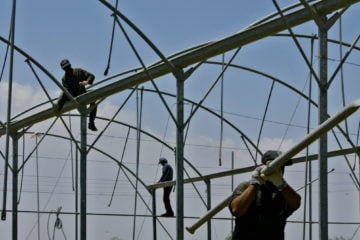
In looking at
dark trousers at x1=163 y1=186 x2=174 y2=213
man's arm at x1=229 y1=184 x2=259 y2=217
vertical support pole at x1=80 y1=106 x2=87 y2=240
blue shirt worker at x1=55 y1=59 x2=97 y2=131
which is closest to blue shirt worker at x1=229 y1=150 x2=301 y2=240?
man's arm at x1=229 y1=184 x2=259 y2=217

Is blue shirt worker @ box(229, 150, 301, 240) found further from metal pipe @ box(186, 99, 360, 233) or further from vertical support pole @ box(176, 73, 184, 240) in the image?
vertical support pole @ box(176, 73, 184, 240)

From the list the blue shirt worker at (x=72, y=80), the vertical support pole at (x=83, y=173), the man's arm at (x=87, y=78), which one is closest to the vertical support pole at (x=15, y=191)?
the blue shirt worker at (x=72, y=80)

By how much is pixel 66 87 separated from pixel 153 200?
607 centimetres

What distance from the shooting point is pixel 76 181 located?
20.9 metres

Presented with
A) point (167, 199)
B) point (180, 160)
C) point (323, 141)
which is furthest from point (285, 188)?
point (167, 199)

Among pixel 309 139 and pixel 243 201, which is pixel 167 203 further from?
pixel 309 139

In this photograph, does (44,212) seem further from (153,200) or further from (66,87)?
(66,87)

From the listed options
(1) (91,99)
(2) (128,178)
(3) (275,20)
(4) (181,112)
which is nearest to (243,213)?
(3) (275,20)

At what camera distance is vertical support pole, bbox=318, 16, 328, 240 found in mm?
11859

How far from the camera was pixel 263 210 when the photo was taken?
6.73 meters

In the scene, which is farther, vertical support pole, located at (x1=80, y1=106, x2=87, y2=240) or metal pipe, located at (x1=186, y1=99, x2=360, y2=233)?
vertical support pole, located at (x1=80, y1=106, x2=87, y2=240)

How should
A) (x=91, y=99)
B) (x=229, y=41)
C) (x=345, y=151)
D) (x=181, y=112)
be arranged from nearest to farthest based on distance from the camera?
(x=229, y=41)
(x=181, y=112)
(x=345, y=151)
(x=91, y=99)

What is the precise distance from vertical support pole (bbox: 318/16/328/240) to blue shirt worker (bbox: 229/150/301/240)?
5.18 metres

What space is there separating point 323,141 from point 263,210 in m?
5.48
